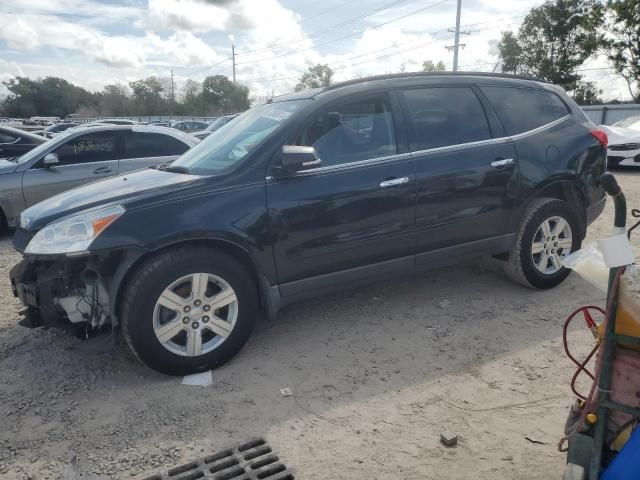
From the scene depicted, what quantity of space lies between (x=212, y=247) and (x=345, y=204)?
96cm

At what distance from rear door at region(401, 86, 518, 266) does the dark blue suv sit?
1 cm

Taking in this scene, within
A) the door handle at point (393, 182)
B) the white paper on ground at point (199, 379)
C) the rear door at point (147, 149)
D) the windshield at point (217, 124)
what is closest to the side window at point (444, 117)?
the door handle at point (393, 182)

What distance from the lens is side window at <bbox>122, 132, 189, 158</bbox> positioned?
24.1 feet

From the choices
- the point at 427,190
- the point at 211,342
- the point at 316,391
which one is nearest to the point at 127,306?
the point at 211,342

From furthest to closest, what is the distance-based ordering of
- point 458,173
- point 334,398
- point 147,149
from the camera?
point 147,149
point 458,173
point 334,398

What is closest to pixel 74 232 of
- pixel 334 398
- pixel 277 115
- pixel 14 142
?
pixel 277 115

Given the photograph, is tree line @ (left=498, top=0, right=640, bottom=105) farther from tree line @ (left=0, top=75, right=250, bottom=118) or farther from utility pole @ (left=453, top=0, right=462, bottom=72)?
tree line @ (left=0, top=75, right=250, bottom=118)

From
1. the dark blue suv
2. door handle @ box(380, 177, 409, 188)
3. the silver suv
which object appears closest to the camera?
the dark blue suv

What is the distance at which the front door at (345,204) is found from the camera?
3523 mm

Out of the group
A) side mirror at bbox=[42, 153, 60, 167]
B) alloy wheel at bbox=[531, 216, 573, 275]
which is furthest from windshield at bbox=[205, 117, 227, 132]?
alloy wheel at bbox=[531, 216, 573, 275]

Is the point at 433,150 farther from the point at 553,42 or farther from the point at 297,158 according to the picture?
the point at 553,42

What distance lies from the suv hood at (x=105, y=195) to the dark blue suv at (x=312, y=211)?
19 mm

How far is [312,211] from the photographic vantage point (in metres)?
3.55

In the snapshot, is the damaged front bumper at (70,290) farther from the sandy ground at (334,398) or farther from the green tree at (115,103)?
the green tree at (115,103)
